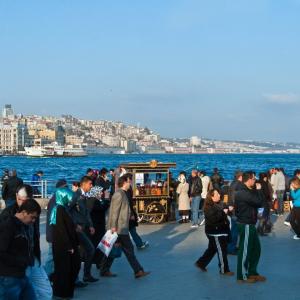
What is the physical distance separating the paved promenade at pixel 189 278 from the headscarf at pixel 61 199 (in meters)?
1.10

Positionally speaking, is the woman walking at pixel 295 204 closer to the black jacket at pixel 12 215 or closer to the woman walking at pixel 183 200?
the woman walking at pixel 183 200

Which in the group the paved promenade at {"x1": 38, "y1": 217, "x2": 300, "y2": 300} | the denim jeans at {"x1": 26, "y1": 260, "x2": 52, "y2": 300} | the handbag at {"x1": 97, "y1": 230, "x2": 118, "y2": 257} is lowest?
the paved promenade at {"x1": 38, "y1": 217, "x2": 300, "y2": 300}

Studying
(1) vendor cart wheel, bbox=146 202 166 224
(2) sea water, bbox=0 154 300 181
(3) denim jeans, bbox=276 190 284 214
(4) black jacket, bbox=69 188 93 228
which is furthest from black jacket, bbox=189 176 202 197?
(2) sea water, bbox=0 154 300 181

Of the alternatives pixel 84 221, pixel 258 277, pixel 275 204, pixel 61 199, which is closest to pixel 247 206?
pixel 258 277

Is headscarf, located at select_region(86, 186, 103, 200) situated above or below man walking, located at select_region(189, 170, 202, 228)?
above

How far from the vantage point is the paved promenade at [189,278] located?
8711 millimetres

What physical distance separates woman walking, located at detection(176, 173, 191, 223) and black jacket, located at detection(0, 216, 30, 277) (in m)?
12.3

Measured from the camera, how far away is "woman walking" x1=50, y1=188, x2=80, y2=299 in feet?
27.6

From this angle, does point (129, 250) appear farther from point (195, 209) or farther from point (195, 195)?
point (195, 195)

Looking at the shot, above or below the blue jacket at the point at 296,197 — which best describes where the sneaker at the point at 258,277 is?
below

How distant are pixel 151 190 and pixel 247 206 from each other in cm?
830

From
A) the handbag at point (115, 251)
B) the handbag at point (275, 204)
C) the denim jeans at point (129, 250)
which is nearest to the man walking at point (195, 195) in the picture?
the handbag at point (275, 204)

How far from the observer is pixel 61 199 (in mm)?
8539

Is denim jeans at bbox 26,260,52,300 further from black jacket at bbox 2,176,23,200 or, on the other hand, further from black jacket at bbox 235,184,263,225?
black jacket at bbox 2,176,23,200
